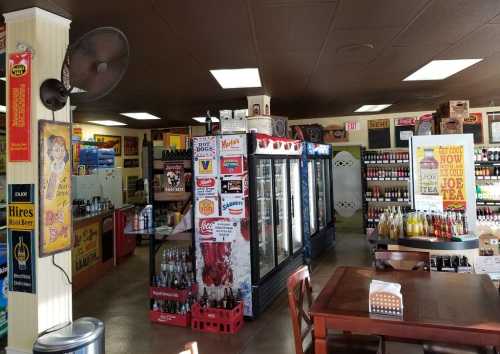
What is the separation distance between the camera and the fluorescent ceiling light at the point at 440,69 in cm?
499

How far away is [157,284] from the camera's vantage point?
4445mm

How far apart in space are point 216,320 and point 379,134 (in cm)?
739

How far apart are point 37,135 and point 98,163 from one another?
4552 mm

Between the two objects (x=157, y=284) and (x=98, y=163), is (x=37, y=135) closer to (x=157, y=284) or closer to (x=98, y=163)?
(x=157, y=284)

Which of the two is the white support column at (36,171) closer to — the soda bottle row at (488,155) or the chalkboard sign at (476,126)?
the soda bottle row at (488,155)

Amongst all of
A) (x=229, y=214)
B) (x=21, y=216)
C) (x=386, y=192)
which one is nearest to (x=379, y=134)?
Result: (x=386, y=192)

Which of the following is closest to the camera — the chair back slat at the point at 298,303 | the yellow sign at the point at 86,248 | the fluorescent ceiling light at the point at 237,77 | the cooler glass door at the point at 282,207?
the chair back slat at the point at 298,303

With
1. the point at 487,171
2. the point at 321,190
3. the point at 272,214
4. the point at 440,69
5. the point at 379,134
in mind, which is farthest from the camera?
the point at 379,134

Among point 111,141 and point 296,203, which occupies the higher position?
point 111,141

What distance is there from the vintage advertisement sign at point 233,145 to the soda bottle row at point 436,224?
6.79ft

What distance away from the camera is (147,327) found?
4266 millimetres

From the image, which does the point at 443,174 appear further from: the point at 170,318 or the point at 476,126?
the point at 476,126

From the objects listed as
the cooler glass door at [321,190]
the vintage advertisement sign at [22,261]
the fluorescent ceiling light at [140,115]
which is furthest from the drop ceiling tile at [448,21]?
the fluorescent ceiling light at [140,115]

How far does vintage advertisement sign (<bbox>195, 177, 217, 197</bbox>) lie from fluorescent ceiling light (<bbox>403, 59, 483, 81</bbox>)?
328 centimetres
